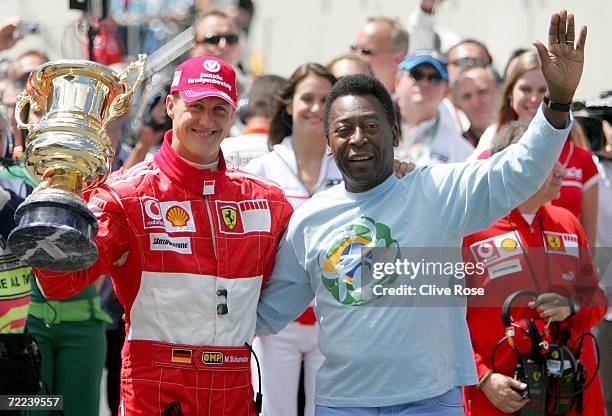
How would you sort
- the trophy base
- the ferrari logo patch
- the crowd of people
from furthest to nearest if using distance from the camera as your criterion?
the ferrari logo patch → the crowd of people → the trophy base

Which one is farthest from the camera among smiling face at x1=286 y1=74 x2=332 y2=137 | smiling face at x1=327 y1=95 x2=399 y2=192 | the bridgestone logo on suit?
smiling face at x1=286 y1=74 x2=332 y2=137

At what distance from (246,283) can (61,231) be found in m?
0.99

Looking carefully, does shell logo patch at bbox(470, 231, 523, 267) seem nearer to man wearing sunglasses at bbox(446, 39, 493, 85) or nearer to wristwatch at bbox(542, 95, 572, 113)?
wristwatch at bbox(542, 95, 572, 113)

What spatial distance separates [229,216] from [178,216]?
0.69 feet

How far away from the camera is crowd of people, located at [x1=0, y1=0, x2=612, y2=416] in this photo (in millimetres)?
4293

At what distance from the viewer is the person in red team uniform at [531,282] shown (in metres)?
5.23

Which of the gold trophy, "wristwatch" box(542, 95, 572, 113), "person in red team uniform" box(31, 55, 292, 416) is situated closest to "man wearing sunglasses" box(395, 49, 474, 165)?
"person in red team uniform" box(31, 55, 292, 416)

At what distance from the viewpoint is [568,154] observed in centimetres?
618

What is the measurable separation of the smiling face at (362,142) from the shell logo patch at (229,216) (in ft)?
1.61

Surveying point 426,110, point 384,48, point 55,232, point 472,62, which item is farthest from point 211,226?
point 472,62

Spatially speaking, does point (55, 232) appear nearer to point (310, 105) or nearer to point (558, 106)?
point (558, 106)

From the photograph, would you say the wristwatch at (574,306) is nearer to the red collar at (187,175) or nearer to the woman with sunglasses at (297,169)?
the woman with sunglasses at (297,169)

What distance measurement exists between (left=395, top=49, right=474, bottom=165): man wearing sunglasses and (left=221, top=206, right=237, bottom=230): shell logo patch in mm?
2503

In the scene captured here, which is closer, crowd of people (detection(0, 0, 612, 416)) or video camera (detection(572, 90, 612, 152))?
crowd of people (detection(0, 0, 612, 416))
